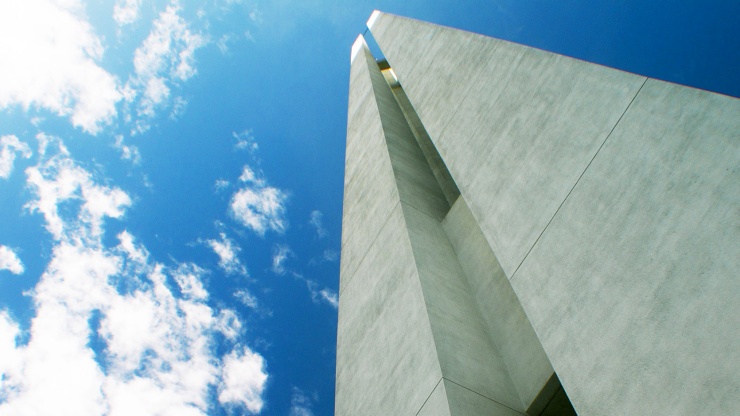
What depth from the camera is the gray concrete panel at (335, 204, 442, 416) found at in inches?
278

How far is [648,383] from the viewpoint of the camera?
4.62 m

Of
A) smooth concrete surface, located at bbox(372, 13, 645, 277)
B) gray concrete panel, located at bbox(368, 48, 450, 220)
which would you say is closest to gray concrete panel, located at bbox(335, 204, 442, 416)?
gray concrete panel, located at bbox(368, 48, 450, 220)

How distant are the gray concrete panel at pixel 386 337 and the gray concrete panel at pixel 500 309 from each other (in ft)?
3.15

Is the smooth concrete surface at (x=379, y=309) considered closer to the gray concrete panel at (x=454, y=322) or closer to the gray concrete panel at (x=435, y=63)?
the gray concrete panel at (x=454, y=322)

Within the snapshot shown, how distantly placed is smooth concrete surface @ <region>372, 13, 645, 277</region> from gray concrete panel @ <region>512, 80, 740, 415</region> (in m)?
0.30

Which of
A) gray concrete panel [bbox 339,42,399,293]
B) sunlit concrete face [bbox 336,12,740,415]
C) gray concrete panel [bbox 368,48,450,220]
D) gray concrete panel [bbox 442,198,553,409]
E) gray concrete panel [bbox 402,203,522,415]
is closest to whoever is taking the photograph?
sunlit concrete face [bbox 336,12,740,415]

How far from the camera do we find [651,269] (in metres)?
5.03

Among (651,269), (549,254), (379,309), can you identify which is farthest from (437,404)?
(379,309)

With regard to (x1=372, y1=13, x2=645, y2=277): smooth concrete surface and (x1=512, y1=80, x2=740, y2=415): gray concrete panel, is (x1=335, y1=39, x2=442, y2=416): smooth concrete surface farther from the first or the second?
(x1=512, y1=80, x2=740, y2=415): gray concrete panel

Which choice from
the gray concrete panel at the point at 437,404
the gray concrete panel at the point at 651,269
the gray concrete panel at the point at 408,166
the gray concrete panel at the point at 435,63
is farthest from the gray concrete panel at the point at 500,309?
the gray concrete panel at the point at 435,63

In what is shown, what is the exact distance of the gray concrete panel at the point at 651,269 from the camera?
440 cm

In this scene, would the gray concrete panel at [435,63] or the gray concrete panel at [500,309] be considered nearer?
the gray concrete panel at [500,309]

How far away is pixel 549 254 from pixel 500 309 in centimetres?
210

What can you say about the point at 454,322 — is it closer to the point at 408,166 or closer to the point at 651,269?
the point at 651,269
